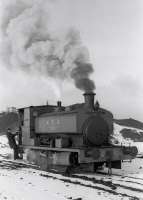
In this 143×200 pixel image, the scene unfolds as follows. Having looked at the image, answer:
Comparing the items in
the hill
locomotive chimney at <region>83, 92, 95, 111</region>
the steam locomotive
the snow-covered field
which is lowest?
the snow-covered field

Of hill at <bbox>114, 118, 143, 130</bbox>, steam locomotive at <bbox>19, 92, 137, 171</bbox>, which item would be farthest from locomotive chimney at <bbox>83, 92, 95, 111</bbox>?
hill at <bbox>114, 118, 143, 130</bbox>

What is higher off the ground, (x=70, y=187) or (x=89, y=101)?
(x=89, y=101)

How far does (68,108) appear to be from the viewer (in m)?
14.2

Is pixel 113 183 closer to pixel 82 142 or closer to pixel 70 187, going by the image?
pixel 70 187

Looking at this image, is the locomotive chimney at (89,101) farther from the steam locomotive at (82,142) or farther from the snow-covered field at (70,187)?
the snow-covered field at (70,187)

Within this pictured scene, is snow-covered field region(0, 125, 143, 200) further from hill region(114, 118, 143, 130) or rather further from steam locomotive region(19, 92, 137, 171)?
hill region(114, 118, 143, 130)

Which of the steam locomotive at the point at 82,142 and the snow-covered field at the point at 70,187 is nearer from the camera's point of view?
the snow-covered field at the point at 70,187

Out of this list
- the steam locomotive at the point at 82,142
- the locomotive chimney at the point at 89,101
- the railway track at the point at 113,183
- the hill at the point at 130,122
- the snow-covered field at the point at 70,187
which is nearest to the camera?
the snow-covered field at the point at 70,187

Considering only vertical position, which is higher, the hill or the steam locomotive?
the hill

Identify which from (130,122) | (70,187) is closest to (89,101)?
(70,187)

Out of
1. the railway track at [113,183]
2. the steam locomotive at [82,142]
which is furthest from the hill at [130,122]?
the railway track at [113,183]

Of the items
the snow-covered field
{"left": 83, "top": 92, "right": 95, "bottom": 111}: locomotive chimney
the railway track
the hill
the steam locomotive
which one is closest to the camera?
the snow-covered field

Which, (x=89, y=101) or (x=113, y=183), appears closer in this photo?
(x=113, y=183)

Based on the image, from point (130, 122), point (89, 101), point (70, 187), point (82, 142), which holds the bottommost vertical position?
point (70, 187)
